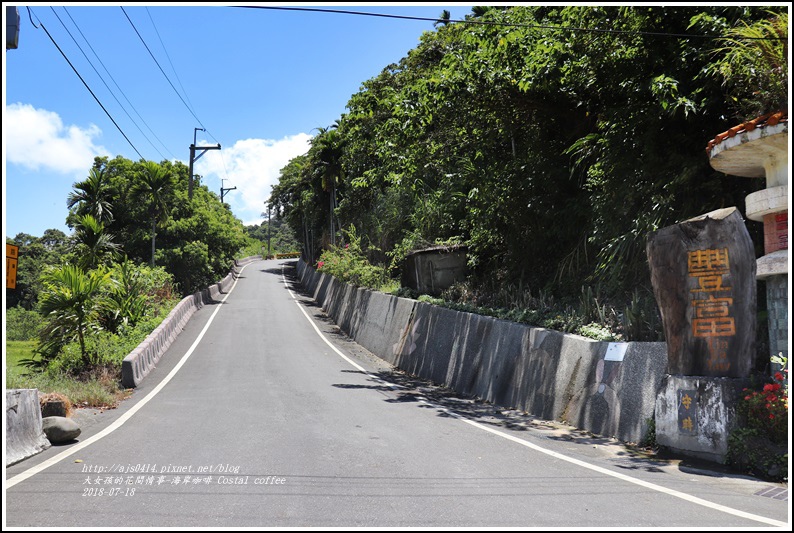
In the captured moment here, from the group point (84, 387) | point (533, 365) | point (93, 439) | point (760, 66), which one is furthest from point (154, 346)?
point (760, 66)

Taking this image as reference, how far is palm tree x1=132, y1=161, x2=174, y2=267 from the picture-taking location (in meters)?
32.1

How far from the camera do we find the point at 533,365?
10.6 m

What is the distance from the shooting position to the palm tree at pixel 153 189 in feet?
105

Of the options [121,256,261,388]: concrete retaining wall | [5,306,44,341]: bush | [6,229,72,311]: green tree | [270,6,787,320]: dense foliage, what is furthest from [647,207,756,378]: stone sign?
[6,229,72,311]: green tree

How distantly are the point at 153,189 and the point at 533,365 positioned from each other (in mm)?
27208

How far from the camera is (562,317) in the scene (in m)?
10.7

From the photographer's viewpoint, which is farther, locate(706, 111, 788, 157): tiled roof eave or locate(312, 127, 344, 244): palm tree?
locate(312, 127, 344, 244): palm tree

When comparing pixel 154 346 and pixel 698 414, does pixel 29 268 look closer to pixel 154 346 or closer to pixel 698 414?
pixel 154 346

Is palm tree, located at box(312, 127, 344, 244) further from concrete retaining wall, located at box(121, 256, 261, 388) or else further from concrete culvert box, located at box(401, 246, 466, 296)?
concrete culvert box, located at box(401, 246, 466, 296)

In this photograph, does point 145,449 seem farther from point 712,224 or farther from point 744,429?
point 712,224

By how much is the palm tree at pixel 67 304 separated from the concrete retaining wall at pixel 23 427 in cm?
739

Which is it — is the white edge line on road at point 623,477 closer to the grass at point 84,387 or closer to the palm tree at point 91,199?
the grass at point 84,387

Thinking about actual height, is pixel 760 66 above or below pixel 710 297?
above

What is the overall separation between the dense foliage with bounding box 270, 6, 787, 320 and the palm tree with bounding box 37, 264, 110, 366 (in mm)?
8094
